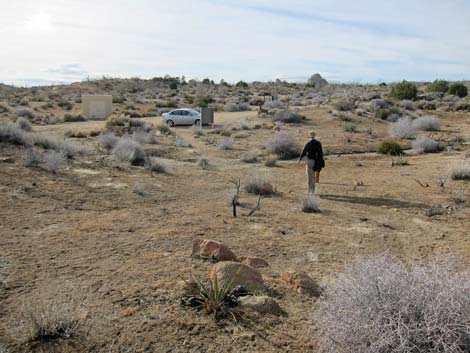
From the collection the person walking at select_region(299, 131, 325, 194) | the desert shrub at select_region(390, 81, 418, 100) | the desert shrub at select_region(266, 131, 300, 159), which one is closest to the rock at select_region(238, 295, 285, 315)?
the person walking at select_region(299, 131, 325, 194)

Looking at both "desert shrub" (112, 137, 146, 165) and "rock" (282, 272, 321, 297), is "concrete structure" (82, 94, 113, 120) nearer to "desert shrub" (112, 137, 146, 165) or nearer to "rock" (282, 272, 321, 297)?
"desert shrub" (112, 137, 146, 165)

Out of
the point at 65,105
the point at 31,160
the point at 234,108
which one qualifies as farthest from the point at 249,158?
the point at 65,105

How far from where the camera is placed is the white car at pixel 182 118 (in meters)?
34.5

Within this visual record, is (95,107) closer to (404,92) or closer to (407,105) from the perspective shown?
(407,105)

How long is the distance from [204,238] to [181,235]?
0.46 meters

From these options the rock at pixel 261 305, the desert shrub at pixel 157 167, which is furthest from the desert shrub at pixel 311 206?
the desert shrub at pixel 157 167

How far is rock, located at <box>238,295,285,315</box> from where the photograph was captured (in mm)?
5398

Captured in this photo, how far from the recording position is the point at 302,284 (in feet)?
20.1

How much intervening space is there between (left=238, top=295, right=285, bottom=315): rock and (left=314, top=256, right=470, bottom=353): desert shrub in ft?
3.03

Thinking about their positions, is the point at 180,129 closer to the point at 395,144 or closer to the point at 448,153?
the point at 395,144

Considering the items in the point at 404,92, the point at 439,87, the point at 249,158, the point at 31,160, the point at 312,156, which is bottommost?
the point at 249,158

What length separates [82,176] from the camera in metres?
14.2

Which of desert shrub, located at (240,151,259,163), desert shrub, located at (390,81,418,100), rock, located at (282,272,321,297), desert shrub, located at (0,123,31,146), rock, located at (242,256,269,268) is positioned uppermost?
desert shrub, located at (390,81,418,100)

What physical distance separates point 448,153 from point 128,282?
18.6 meters
